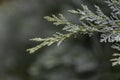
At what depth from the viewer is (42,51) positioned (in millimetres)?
2467

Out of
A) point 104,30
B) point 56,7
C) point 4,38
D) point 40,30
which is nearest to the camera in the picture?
point 104,30

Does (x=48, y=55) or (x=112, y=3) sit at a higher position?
(x=48, y=55)

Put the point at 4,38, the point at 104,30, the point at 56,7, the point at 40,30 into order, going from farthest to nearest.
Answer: the point at 4,38 → the point at 40,30 → the point at 56,7 → the point at 104,30

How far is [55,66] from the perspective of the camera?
7.81 feet

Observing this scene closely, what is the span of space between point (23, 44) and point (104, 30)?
6.18 ft

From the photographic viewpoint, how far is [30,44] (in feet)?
8.37

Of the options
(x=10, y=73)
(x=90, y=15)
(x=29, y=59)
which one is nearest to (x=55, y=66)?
(x=29, y=59)

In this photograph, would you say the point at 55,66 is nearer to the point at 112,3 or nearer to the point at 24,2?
the point at 24,2

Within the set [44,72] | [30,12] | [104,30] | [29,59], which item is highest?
[30,12]

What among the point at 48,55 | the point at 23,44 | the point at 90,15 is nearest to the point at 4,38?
the point at 23,44

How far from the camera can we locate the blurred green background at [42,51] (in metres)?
2.17

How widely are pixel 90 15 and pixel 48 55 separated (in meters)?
1.62

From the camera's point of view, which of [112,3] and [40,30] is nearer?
[112,3]

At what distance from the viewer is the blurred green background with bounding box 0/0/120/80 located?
7.11ft
